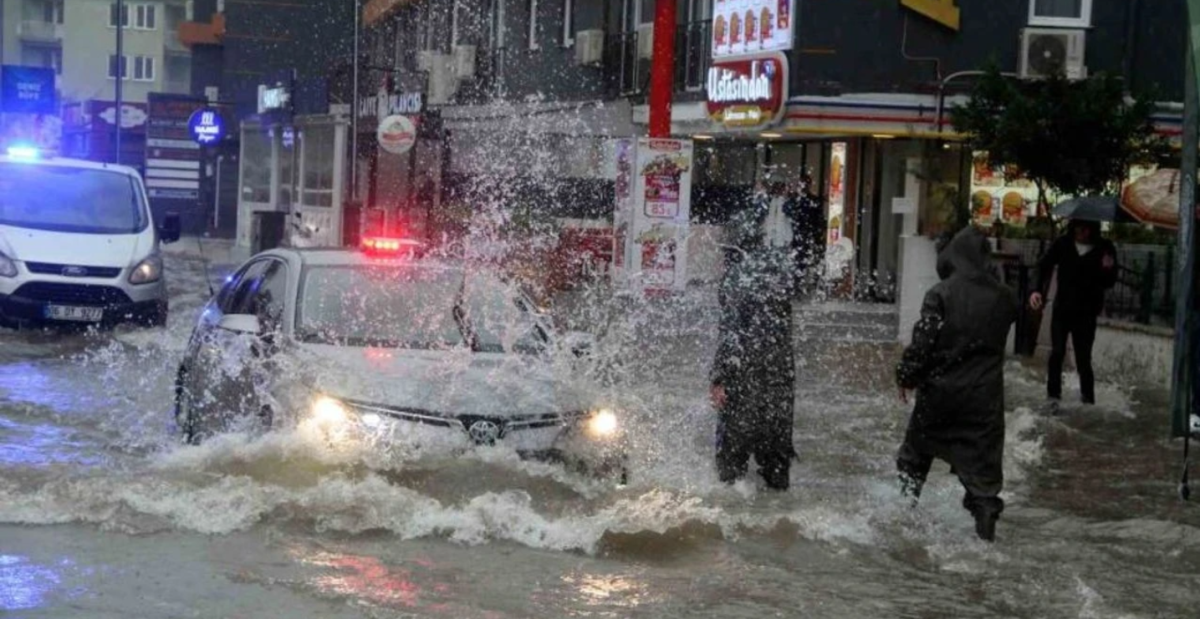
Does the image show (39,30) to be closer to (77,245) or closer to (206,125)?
(206,125)

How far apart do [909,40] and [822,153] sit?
12.2ft

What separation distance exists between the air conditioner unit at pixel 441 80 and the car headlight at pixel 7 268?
20.8 m

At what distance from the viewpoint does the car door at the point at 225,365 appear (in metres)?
9.82

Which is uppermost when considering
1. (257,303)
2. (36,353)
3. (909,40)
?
(909,40)

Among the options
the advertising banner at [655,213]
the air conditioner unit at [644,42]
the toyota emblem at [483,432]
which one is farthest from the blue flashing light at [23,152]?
the toyota emblem at [483,432]

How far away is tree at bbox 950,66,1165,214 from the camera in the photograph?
760 inches

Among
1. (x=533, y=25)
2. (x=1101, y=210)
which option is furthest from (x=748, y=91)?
(x=533, y=25)

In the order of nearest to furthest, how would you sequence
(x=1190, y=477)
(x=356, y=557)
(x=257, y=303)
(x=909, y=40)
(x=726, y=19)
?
(x=356, y=557)
(x=257, y=303)
(x=1190, y=477)
(x=909, y=40)
(x=726, y=19)

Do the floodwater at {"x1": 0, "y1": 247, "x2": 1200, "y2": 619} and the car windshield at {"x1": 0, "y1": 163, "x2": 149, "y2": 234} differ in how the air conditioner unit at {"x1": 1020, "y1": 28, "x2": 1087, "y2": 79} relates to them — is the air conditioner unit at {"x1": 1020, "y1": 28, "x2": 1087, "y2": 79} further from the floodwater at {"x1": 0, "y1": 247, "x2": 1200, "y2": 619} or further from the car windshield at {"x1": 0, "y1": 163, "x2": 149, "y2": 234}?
the floodwater at {"x1": 0, "y1": 247, "x2": 1200, "y2": 619}

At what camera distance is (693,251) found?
24.0 m

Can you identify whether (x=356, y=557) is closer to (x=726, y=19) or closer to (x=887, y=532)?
(x=887, y=532)

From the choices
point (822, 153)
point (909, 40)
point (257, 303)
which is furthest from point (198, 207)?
point (257, 303)

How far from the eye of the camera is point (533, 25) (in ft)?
113

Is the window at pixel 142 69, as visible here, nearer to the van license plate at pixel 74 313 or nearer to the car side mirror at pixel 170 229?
the car side mirror at pixel 170 229
